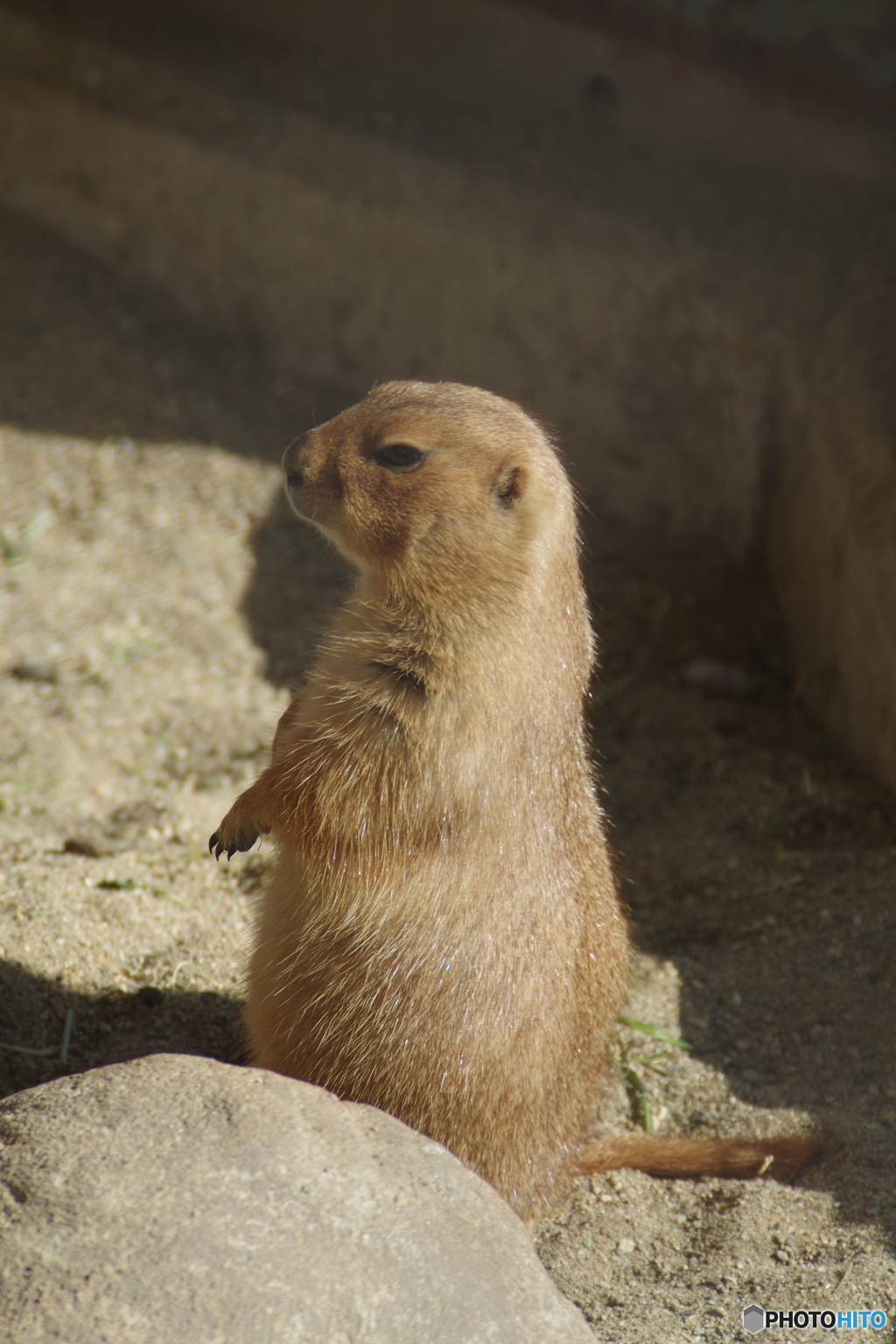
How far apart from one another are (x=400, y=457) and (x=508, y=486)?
0.28 meters

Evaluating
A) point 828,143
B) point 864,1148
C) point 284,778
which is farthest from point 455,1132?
point 828,143

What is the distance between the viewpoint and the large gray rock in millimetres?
2043

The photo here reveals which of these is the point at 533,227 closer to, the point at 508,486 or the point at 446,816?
the point at 508,486

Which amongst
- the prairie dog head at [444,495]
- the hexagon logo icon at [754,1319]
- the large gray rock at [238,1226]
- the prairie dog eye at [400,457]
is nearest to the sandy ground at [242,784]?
the hexagon logo icon at [754,1319]

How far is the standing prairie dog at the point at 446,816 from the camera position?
2.84 m

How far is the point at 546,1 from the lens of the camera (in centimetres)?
603

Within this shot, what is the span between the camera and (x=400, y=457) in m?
2.99

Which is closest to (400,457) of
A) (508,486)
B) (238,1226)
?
(508,486)

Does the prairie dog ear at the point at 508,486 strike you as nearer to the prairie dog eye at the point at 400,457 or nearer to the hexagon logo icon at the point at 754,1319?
the prairie dog eye at the point at 400,457

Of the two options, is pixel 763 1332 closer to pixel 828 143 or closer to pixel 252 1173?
pixel 252 1173

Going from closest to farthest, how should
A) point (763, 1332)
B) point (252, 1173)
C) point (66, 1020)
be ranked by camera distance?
point (252, 1173) < point (763, 1332) < point (66, 1020)

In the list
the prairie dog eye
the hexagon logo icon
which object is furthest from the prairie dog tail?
the prairie dog eye

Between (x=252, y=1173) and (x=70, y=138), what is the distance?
5796mm

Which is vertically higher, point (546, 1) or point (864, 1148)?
point (546, 1)
